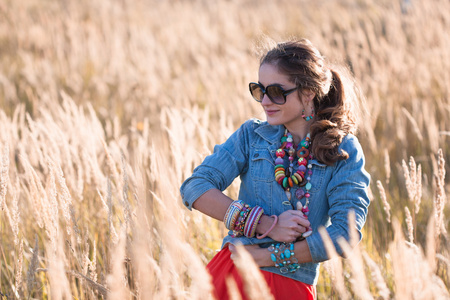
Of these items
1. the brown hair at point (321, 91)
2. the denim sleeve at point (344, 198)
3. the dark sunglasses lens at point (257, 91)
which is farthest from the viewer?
the dark sunglasses lens at point (257, 91)

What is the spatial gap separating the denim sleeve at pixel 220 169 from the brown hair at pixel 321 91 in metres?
0.27

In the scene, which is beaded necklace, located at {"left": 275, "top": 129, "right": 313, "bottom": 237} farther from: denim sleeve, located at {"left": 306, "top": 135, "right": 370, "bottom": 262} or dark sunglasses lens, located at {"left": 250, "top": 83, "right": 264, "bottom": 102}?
dark sunglasses lens, located at {"left": 250, "top": 83, "right": 264, "bottom": 102}

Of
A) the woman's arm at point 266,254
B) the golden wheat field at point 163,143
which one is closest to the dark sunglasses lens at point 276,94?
the golden wheat field at point 163,143

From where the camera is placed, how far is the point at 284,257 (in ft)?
5.39

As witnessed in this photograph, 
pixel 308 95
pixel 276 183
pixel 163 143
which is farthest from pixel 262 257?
pixel 163 143

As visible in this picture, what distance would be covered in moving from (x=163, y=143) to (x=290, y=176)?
209 centimetres

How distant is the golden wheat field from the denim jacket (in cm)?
11

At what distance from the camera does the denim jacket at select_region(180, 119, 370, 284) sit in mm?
1641

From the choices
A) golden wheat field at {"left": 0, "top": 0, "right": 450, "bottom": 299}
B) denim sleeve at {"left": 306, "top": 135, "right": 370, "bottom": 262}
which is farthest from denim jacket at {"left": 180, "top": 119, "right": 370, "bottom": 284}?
golden wheat field at {"left": 0, "top": 0, "right": 450, "bottom": 299}

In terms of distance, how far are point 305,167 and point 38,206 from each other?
1.01 metres

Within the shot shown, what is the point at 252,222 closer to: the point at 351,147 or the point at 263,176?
the point at 263,176

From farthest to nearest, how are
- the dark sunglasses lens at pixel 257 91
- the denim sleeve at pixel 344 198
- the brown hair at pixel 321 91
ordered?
the dark sunglasses lens at pixel 257 91 < the brown hair at pixel 321 91 < the denim sleeve at pixel 344 198

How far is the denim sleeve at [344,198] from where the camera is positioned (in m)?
1.61

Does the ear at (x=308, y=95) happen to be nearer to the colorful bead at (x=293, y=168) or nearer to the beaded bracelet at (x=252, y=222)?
the colorful bead at (x=293, y=168)
